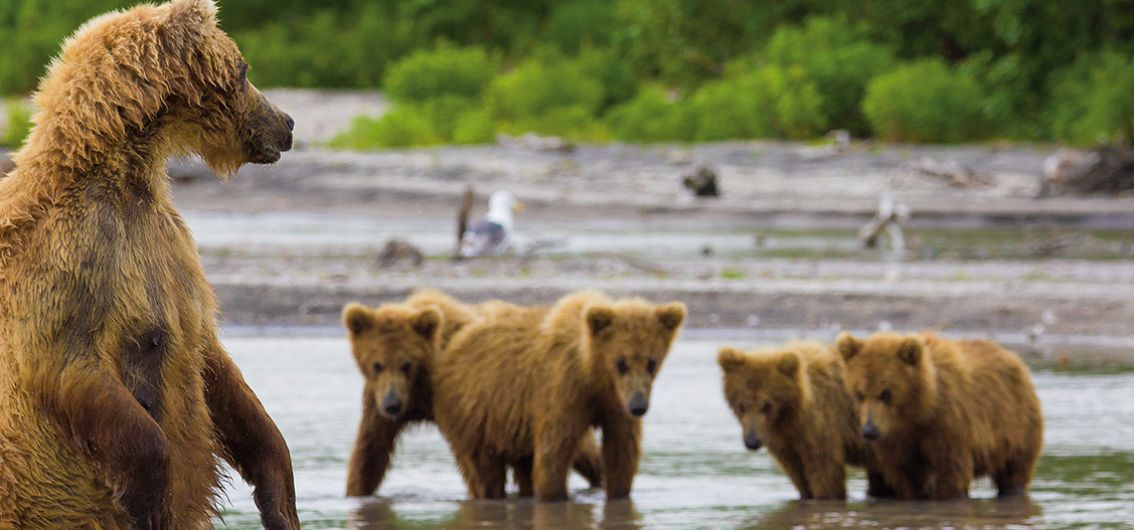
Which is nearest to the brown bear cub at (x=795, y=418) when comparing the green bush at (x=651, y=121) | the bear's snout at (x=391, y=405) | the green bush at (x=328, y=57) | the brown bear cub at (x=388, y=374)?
the brown bear cub at (x=388, y=374)

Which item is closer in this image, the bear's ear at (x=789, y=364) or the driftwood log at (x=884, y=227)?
the bear's ear at (x=789, y=364)

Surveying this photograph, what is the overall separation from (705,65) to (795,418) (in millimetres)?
31300

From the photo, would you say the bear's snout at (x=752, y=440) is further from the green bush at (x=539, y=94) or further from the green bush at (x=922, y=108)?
the green bush at (x=539, y=94)

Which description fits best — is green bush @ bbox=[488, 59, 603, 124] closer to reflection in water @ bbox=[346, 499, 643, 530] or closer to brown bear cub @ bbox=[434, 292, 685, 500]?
Answer: brown bear cub @ bbox=[434, 292, 685, 500]

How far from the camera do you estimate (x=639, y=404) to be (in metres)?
7.47

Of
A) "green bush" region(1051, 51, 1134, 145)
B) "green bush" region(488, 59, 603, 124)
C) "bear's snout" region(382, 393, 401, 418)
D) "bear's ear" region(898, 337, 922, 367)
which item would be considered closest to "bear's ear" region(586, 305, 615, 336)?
"bear's snout" region(382, 393, 401, 418)

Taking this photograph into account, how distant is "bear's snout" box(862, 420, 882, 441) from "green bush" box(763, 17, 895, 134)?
25.0 meters

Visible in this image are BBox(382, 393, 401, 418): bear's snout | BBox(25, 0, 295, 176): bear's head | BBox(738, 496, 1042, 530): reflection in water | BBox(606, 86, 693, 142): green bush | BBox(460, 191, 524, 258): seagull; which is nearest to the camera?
BBox(25, 0, 295, 176): bear's head

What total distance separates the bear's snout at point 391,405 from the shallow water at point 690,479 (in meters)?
0.37

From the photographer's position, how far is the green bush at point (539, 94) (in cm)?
3719

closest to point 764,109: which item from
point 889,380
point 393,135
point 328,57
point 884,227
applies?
point 393,135

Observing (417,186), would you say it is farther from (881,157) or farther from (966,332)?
(966,332)

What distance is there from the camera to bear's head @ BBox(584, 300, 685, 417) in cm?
765

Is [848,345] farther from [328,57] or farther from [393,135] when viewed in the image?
[328,57]
